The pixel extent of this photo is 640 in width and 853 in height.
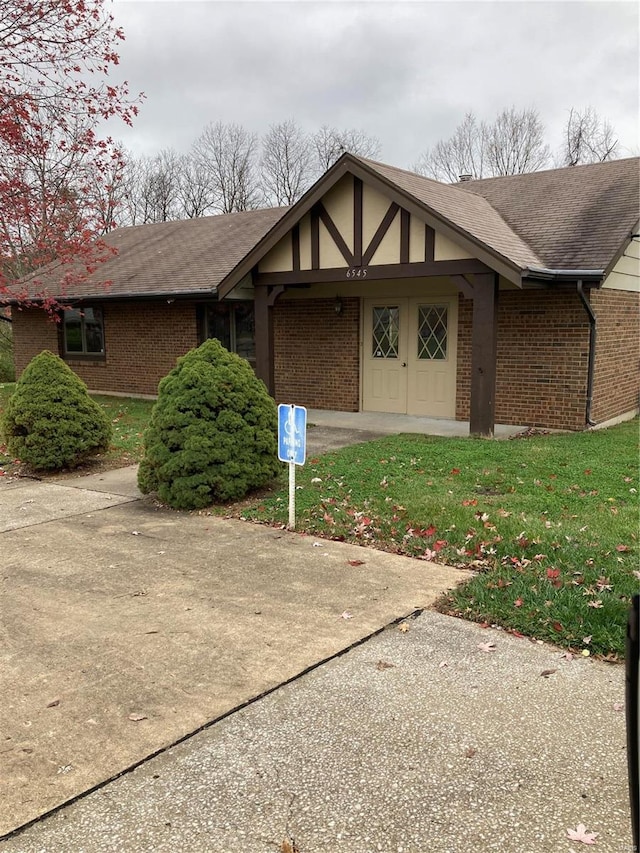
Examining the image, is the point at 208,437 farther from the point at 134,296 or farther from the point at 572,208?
the point at 134,296

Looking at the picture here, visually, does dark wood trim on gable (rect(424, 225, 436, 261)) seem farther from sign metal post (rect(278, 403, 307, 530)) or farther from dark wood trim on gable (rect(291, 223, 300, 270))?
sign metal post (rect(278, 403, 307, 530))

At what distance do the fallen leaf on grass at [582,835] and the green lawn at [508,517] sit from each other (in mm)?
1564

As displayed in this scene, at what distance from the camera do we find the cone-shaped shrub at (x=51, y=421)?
910 centimetres

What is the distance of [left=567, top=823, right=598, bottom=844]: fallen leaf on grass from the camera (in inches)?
101

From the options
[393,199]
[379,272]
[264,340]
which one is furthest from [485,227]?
[264,340]

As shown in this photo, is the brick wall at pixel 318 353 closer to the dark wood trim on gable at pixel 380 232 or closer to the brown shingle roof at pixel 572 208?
the dark wood trim on gable at pixel 380 232

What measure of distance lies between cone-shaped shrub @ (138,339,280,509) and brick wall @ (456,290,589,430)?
18.1 feet

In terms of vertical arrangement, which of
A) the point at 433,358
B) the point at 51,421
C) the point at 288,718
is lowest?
the point at 288,718

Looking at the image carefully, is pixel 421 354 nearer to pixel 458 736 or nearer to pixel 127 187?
pixel 458 736

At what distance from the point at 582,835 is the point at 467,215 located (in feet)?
33.6

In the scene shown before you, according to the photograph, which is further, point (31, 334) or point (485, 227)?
point (31, 334)

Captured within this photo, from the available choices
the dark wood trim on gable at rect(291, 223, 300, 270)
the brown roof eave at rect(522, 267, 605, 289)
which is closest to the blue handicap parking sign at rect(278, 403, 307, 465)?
the brown roof eave at rect(522, 267, 605, 289)

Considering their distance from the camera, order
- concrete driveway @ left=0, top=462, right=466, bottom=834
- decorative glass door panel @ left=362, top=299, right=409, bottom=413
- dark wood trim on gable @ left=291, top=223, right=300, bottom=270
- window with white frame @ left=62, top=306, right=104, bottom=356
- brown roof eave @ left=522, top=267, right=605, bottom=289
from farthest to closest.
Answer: window with white frame @ left=62, top=306, right=104, bottom=356 < decorative glass door panel @ left=362, top=299, right=409, bottom=413 < dark wood trim on gable @ left=291, top=223, right=300, bottom=270 < brown roof eave @ left=522, top=267, right=605, bottom=289 < concrete driveway @ left=0, top=462, right=466, bottom=834

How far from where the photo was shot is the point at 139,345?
17.3 m
